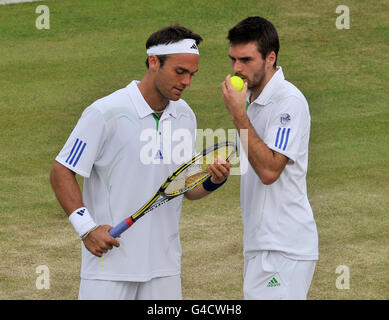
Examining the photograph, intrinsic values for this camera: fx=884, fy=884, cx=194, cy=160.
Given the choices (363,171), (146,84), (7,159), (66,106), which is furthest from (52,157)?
(146,84)

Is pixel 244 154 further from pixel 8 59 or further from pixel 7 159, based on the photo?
pixel 8 59

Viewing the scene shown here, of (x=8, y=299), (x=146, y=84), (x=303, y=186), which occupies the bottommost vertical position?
(x=8, y=299)

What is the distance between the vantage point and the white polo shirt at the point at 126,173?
5.90 metres

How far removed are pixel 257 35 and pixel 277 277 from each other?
1660 mm

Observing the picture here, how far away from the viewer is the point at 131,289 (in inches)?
239

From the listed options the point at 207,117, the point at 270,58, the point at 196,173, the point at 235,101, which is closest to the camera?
the point at 235,101

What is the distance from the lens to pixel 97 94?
16453 mm

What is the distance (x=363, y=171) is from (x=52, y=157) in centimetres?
479

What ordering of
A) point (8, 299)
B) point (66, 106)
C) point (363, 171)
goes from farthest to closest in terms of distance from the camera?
point (66, 106)
point (363, 171)
point (8, 299)

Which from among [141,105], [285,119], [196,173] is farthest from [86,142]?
[285,119]

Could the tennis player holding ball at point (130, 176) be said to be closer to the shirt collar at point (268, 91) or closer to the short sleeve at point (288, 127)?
the short sleeve at point (288, 127)

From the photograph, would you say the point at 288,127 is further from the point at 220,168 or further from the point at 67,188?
the point at 67,188

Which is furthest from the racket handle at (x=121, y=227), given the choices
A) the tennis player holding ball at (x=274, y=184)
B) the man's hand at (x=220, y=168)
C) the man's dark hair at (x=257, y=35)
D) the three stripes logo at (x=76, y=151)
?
the man's dark hair at (x=257, y=35)

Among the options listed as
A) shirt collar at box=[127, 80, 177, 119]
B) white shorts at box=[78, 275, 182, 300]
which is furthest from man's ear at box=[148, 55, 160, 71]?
white shorts at box=[78, 275, 182, 300]
